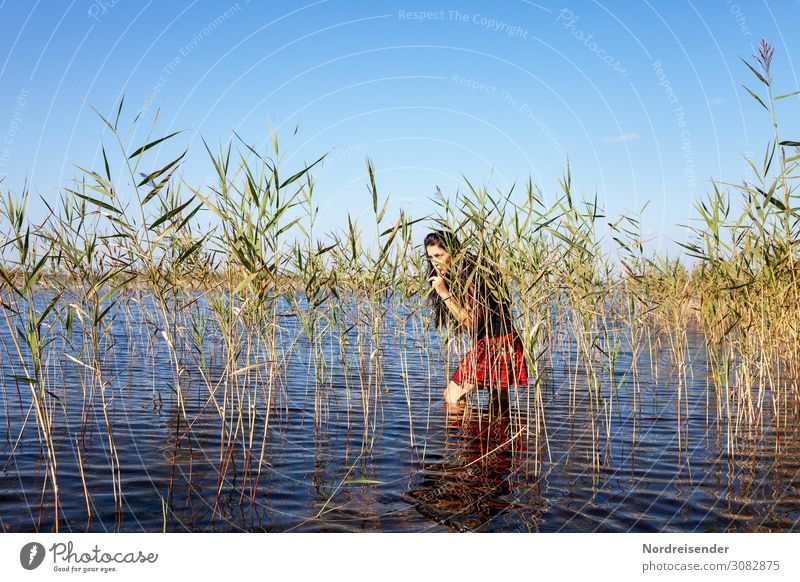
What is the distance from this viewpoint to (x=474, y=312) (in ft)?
22.6

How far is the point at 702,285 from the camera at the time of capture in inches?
271

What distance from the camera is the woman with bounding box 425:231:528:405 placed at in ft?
21.7

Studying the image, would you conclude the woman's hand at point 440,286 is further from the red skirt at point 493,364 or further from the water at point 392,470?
the water at point 392,470

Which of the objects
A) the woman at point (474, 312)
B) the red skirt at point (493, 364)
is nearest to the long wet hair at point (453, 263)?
the woman at point (474, 312)

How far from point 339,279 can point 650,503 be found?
4635 mm

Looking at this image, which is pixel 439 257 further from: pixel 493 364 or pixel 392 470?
pixel 392 470

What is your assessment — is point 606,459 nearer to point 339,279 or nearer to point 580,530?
point 580,530

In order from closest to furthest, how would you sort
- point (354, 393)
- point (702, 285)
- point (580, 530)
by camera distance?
1. point (580, 530)
2. point (702, 285)
3. point (354, 393)

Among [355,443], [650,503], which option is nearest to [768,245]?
[650,503]
